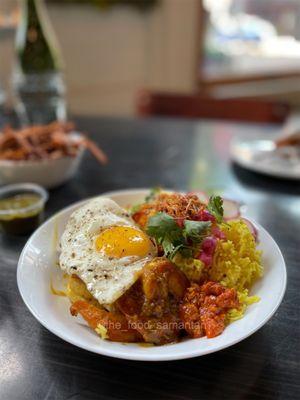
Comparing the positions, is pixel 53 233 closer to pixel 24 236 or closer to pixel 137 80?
pixel 24 236

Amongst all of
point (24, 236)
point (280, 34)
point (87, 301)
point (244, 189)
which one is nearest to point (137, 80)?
point (280, 34)

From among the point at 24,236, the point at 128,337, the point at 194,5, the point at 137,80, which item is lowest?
the point at 137,80

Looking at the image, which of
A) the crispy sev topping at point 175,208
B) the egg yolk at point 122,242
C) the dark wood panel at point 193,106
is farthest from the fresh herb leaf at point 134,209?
the dark wood panel at point 193,106

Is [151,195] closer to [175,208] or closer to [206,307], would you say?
[175,208]

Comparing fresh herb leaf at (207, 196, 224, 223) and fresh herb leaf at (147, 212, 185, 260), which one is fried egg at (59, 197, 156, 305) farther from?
fresh herb leaf at (207, 196, 224, 223)

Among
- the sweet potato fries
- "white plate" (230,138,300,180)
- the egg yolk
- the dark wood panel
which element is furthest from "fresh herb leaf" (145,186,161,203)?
the dark wood panel

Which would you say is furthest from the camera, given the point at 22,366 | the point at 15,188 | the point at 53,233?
the point at 15,188

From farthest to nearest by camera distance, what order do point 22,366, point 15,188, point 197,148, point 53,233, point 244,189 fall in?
point 197,148
point 244,189
point 15,188
point 53,233
point 22,366

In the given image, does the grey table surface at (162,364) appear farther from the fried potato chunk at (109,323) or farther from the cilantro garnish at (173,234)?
the cilantro garnish at (173,234)
